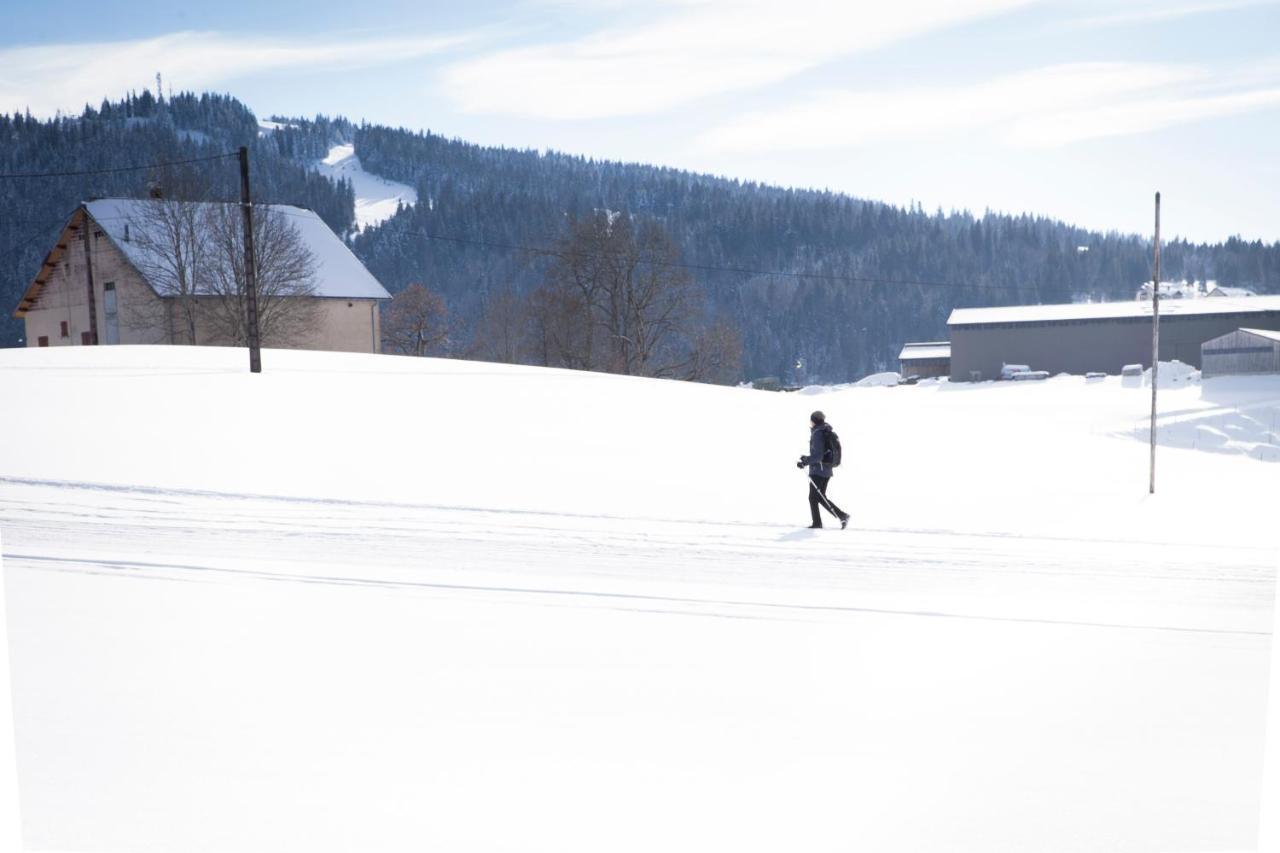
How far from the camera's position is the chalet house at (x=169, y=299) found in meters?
19.6

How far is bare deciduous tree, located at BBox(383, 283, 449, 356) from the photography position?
5291 centimetres

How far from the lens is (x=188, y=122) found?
6.89 m

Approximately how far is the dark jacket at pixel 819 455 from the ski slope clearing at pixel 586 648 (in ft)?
2.74

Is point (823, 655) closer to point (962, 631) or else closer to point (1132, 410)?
point (962, 631)

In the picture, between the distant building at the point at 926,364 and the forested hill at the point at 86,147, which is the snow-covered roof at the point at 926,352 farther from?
the forested hill at the point at 86,147

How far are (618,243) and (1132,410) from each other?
19.8 m

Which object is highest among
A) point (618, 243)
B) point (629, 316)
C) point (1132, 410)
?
point (618, 243)

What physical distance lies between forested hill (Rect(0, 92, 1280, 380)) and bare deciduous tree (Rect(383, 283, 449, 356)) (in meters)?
1.34

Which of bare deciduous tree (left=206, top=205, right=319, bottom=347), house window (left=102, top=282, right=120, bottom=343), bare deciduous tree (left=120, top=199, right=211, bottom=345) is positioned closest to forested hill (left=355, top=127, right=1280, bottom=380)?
bare deciduous tree (left=206, top=205, right=319, bottom=347)

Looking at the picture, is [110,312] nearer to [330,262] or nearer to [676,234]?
[330,262]

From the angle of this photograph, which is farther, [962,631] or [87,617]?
[962,631]

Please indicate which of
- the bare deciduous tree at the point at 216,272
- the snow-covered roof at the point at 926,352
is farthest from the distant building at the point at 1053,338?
the bare deciduous tree at the point at 216,272

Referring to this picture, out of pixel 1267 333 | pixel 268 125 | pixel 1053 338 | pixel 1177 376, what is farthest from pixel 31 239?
pixel 1053 338

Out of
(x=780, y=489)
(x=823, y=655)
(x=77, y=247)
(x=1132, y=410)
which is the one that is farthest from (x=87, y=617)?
(x=1132, y=410)
